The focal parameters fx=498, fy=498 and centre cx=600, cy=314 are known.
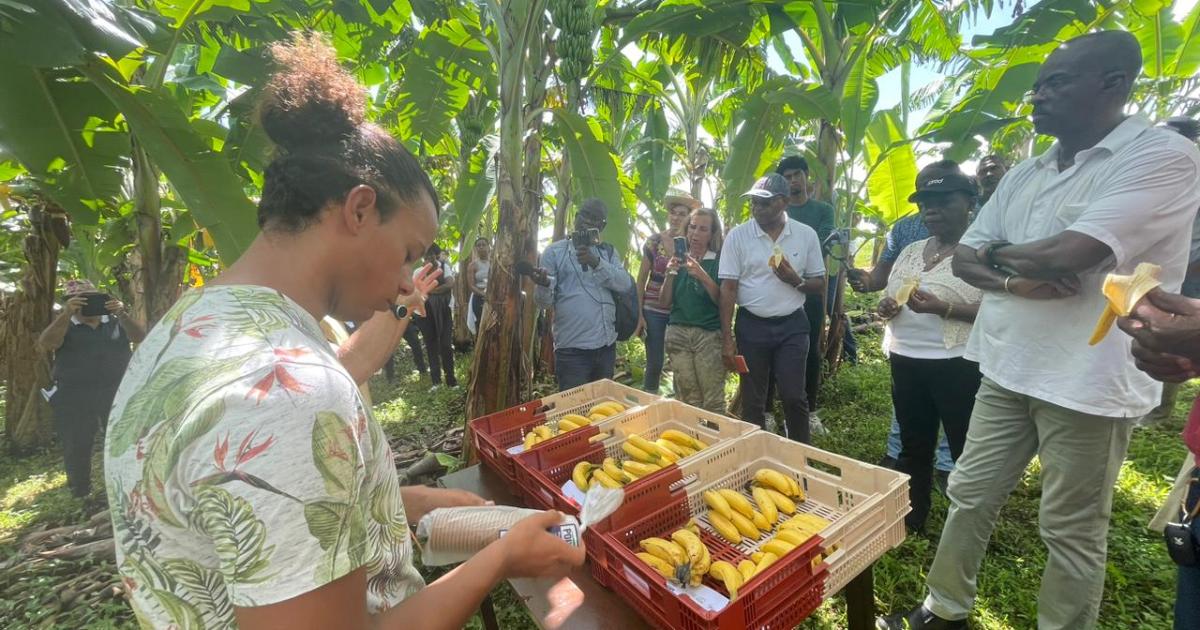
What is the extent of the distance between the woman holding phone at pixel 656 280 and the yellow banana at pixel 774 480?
2.71 m

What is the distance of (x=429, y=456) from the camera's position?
388 cm

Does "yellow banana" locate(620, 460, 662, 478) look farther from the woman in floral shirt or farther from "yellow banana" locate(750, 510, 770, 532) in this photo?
the woman in floral shirt

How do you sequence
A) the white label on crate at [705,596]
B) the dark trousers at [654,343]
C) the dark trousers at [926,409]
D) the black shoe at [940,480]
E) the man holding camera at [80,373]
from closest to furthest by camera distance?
the white label on crate at [705,596] < the dark trousers at [926,409] < the black shoe at [940,480] < the man holding camera at [80,373] < the dark trousers at [654,343]

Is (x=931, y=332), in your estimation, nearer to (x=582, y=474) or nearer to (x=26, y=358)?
(x=582, y=474)

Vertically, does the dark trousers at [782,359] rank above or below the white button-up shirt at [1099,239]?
below

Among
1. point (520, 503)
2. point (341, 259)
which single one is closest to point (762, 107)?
point (520, 503)

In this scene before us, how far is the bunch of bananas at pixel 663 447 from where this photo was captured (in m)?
2.10

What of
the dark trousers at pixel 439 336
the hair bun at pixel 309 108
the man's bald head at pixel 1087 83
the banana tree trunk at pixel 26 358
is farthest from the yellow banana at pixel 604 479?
the banana tree trunk at pixel 26 358

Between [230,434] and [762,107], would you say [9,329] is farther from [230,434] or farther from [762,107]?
[762,107]

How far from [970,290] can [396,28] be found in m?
4.46

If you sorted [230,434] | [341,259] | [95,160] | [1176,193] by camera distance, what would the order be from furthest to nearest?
[95,160] < [1176,193] < [341,259] < [230,434]

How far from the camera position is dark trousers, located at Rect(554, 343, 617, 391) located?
382cm

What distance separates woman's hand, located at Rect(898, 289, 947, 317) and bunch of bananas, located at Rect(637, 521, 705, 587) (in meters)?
1.73

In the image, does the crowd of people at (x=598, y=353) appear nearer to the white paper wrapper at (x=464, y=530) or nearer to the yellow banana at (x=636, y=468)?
the white paper wrapper at (x=464, y=530)
